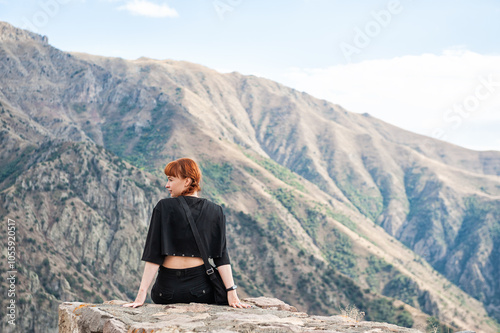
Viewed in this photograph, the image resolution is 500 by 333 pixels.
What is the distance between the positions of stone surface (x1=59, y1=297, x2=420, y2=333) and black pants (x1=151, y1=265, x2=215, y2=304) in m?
0.15

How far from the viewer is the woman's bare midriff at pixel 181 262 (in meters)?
6.60

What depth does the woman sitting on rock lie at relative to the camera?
21.5 feet

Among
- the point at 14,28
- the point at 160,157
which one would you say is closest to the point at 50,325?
the point at 160,157

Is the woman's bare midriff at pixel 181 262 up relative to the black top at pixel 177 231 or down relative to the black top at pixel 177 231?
down

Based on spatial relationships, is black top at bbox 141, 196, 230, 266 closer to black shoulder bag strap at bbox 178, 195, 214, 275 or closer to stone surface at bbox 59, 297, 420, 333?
black shoulder bag strap at bbox 178, 195, 214, 275

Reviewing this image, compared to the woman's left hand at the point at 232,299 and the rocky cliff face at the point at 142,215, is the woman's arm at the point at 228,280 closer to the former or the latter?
the woman's left hand at the point at 232,299

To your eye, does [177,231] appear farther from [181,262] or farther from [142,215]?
[142,215]

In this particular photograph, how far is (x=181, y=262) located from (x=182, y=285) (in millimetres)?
369

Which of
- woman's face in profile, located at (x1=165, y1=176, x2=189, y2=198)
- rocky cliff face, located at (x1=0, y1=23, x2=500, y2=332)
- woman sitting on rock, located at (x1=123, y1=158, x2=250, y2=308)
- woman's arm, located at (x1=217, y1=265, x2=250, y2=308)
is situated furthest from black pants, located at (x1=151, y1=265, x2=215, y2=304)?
rocky cliff face, located at (x1=0, y1=23, x2=500, y2=332)

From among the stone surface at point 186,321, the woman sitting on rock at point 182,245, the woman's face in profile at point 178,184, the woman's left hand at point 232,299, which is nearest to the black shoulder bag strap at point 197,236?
the woman sitting on rock at point 182,245

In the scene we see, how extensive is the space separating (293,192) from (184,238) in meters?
153

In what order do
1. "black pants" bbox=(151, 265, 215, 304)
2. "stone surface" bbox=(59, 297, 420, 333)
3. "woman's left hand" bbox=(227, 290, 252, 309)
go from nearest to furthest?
1. "stone surface" bbox=(59, 297, 420, 333)
2. "black pants" bbox=(151, 265, 215, 304)
3. "woman's left hand" bbox=(227, 290, 252, 309)

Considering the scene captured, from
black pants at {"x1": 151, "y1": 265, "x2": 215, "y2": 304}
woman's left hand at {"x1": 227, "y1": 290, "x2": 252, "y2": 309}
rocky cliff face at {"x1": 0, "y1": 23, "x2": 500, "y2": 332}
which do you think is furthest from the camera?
rocky cliff face at {"x1": 0, "y1": 23, "x2": 500, "y2": 332}

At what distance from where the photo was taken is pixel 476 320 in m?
120
